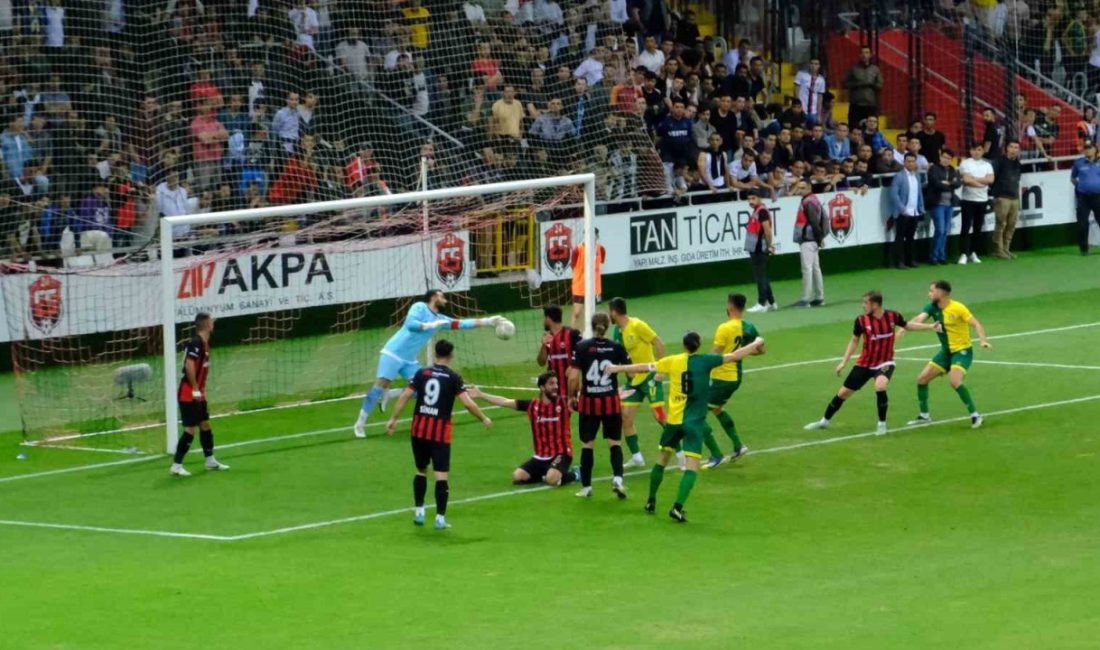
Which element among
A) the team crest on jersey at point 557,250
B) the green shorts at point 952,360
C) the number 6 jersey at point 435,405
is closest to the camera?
the number 6 jersey at point 435,405

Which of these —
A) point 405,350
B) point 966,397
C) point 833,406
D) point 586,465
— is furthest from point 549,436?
point 966,397

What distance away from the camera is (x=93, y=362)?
2756 cm

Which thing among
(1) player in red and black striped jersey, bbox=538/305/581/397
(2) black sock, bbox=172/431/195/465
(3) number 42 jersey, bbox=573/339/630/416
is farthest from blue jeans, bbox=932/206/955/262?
(2) black sock, bbox=172/431/195/465

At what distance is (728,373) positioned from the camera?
21.7 meters

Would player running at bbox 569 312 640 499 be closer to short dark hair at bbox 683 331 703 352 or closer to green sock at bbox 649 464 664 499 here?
green sock at bbox 649 464 664 499

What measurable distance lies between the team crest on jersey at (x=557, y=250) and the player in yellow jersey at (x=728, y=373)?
9337 mm

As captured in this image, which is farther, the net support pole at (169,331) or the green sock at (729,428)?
the net support pole at (169,331)

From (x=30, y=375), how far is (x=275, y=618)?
12626 millimetres

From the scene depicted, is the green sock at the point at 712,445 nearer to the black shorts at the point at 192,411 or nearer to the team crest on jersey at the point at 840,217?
the black shorts at the point at 192,411

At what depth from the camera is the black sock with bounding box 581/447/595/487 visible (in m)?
19.7

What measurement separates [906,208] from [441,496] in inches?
872

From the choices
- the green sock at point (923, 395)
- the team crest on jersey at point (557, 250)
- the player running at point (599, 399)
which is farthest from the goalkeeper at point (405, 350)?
the team crest on jersey at point (557, 250)

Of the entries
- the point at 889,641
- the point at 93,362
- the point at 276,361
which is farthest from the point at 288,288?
the point at 889,641

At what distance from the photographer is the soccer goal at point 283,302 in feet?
83.5
